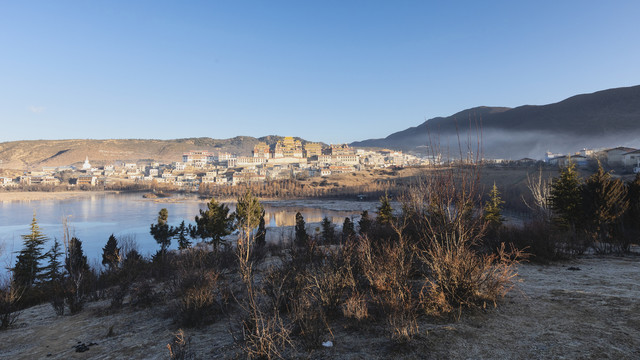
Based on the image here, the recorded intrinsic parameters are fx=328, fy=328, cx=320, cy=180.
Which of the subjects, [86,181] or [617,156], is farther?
[86,181]

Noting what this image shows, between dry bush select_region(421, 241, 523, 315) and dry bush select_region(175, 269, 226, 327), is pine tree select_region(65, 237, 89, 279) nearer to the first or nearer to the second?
dry bush select_region(175, 269, 226, 327)

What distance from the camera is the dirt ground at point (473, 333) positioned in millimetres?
3355

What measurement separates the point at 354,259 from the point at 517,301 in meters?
2.67

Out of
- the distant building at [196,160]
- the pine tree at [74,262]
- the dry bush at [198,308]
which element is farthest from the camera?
the distant building at [196,160]

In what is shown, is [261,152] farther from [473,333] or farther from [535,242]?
[473,333]

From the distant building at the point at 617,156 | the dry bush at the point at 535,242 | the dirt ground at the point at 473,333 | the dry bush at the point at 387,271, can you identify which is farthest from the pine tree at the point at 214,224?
the distant building at the point at 617,156

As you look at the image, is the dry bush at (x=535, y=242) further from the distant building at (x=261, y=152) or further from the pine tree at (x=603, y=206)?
the distant building at (x=261, y=152)

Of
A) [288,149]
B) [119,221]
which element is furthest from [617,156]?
[288,149]

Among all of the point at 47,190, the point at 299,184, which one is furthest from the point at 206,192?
the point at 47,190

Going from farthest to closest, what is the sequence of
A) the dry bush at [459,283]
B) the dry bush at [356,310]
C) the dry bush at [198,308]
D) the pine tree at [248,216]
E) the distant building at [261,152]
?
1. the distant building at [261,152]
2. the dry bush at [198,308]
3. the pine tree at [248,216]
4. the dry bush at [459,283]
5. the dry bush at [356,310]

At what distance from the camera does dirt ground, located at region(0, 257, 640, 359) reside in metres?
3.36

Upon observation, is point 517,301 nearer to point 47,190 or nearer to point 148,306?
point 148,306

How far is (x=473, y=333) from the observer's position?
3.72 metres

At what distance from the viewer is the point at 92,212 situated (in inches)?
2015
